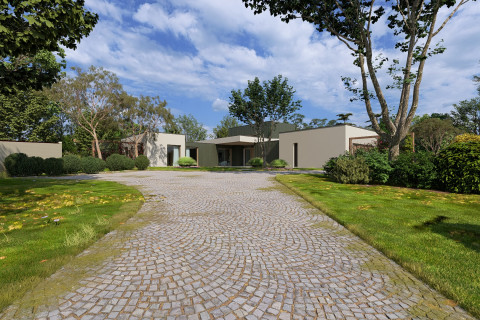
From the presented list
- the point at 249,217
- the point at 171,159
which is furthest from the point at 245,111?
the point at 249,217

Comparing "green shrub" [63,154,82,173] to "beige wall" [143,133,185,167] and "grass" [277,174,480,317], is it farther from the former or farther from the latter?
"grass" [277,174,480,317]

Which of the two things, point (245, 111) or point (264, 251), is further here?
point (245, 111)

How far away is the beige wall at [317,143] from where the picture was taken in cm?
2255

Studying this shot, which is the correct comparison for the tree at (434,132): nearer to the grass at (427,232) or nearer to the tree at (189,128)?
the grass at (427,232)

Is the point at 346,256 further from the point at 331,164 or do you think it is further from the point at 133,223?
the point at 331,164

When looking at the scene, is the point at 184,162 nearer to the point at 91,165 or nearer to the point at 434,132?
the point at 91,165

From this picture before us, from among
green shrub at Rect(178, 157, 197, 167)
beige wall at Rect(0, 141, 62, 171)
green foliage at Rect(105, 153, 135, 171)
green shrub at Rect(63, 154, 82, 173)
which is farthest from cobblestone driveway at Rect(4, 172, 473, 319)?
green shrub at Rect(178, 157, 197, 167)

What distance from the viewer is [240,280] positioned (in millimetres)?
2604

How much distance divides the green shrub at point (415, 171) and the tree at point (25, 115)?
3698 cm

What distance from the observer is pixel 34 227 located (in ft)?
14.2

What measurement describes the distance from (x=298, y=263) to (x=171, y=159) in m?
30.0

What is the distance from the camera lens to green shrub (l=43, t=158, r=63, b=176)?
1568 centimetres

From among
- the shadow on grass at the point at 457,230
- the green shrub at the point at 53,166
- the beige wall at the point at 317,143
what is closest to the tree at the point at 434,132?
the beige wall at the point at 317,143

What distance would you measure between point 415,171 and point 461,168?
1.43 metres
